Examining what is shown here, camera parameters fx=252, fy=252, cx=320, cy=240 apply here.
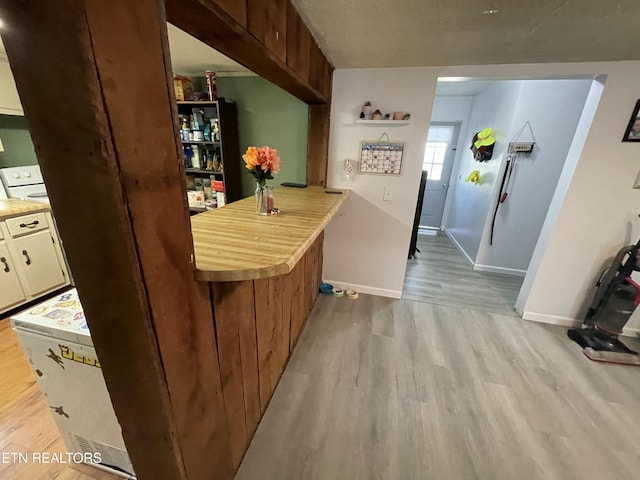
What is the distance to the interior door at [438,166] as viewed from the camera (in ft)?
15.2

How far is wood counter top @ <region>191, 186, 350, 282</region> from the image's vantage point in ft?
2.54

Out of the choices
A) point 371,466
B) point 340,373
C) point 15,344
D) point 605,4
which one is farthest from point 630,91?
point 15,344

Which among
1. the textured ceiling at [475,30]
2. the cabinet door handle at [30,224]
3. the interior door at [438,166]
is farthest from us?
the interior door at [438,166]

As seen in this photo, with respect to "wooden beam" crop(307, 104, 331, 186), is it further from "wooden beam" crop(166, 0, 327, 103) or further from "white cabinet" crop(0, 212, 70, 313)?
"white cabinet" crop(0, 212, 70, 313)

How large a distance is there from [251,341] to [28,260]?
2508mm

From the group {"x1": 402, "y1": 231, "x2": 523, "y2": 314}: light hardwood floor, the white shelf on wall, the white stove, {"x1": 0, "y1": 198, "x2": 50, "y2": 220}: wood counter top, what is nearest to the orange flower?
the white shelf on wall

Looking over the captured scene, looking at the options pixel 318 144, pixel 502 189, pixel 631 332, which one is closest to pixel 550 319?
pixel 631 332

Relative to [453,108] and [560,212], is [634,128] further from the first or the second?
[453,108]

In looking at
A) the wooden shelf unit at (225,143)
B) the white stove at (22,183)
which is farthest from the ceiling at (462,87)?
the white stove at (22,183)

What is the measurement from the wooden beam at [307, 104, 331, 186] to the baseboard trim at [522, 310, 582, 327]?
2316mm

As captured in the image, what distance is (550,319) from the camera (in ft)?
7.75

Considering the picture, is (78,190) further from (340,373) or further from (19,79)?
(340,373)

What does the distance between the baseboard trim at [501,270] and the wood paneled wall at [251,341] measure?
2.79 metres

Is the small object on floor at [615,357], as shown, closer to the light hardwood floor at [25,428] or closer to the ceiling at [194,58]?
the light hardwood floor at [25,428]
